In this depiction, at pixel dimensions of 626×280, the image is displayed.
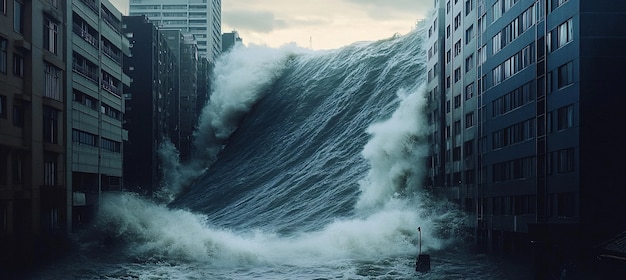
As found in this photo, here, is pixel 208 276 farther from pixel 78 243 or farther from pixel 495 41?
pixel 495 41

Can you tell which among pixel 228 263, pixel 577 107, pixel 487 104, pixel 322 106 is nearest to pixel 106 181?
pixel 228 263

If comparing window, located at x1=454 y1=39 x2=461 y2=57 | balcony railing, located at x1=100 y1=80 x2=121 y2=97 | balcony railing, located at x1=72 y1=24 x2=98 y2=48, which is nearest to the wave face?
window, located at x1=454 y1=39 x2=461 y2=57

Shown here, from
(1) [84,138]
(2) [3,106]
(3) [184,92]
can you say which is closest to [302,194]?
(1) [84,138]

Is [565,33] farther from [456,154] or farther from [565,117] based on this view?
[456,154]

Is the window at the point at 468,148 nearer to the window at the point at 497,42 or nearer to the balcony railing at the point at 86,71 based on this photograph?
the window at the point at 497,42

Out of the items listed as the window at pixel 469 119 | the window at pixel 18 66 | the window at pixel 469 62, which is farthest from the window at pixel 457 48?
the window at pixel 18 66
